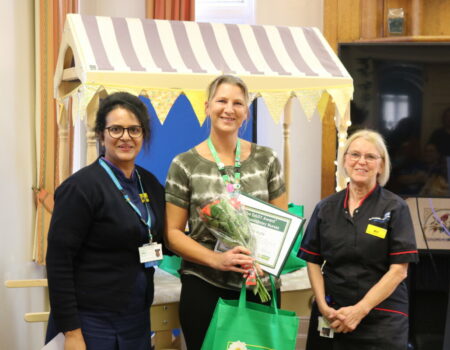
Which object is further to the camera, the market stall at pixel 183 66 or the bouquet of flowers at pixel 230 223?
the market stall at pixel 183 66

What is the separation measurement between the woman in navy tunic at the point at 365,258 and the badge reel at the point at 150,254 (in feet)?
2.28

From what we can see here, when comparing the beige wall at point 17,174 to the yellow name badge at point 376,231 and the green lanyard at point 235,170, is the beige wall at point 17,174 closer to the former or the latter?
the green lanyard at point 235,170

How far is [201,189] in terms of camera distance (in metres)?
2.29

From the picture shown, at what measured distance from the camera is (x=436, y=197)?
4.32 m

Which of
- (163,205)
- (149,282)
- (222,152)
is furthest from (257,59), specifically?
(149,282)

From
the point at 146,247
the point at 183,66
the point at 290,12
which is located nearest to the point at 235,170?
the point at 146,247

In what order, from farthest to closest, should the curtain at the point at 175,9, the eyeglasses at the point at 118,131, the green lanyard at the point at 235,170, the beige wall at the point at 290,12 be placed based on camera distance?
1. the beige wall at the point at 290,12
2. the curtain at the point at 175,9
3. the green lanyard at the point at 235,170
4. the eyeglasses at the point at 118,131

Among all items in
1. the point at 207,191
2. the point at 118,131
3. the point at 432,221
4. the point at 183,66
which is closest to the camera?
the point at 118,131

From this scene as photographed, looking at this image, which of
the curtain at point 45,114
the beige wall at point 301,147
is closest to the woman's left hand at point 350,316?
the curtain at point 45,114

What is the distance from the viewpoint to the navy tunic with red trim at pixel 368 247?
2373 mm

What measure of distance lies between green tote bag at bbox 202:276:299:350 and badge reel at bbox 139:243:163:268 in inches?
11.0

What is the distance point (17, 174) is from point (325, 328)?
6.36ft

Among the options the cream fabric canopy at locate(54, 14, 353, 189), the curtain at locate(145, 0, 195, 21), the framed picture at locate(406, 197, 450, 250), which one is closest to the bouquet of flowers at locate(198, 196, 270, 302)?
the cream fabric canopy at locate(54, 14, 353, 189)

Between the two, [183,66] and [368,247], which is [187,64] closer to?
[183,66]
